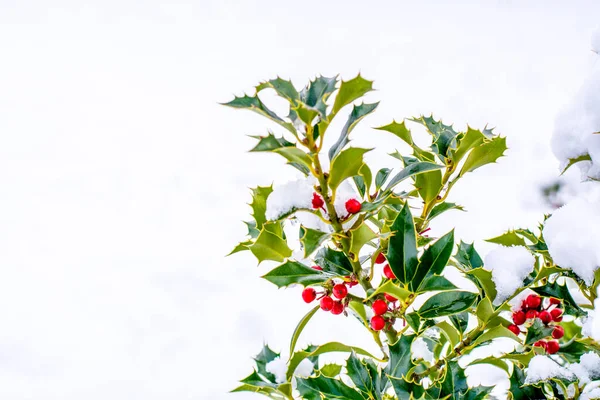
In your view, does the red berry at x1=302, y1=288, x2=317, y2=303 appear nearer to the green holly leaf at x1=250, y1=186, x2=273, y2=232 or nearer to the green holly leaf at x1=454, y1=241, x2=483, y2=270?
the green holly leaf at x1=250, y1=186, x2=273, y2=232

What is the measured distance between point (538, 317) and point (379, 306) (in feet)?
0.99

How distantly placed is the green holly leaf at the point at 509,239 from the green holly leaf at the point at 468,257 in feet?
0.25

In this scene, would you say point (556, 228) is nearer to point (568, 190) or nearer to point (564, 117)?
point (564, 117)

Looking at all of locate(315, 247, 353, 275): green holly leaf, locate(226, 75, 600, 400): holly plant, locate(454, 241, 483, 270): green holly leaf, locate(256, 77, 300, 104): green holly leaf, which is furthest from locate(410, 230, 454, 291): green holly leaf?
locate(256, 77, 300, 104): green holly leaf

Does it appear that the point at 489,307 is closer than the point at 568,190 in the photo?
Yes

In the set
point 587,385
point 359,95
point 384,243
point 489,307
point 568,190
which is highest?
point 568,190

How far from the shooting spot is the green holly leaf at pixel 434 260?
0.76 metres

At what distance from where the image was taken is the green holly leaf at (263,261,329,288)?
2.49 feet

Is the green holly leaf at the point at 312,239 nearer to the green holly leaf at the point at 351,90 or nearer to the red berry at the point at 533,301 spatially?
the green holly leaf at the point at 351,90

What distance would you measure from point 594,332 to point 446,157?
36 cm

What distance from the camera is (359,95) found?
0.66 meters

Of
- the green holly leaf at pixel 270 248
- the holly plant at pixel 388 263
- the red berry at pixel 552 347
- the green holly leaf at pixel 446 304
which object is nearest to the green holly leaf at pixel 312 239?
the holly plant at pixel 388 263

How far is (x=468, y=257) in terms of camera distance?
98 cm

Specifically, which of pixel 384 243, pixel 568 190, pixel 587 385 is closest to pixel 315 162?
pixel 384 243
